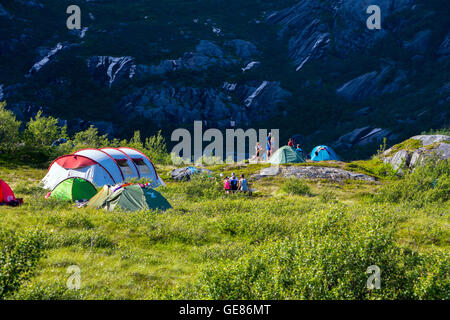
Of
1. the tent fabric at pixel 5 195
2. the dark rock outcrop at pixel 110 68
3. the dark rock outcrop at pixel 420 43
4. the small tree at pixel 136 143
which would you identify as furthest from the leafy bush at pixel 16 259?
the dark rock outcrop at pixel 420 43

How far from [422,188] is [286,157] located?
15156 millimetres

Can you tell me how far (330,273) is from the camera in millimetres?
6867

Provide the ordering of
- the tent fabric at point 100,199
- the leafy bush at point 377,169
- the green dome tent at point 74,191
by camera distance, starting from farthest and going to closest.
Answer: the leafy bush at point 377,169
the green dome tent at point 74,191
the tent fabric at point 100,199

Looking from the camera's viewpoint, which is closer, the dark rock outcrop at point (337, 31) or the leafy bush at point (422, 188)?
the leafy bush at point (422, 188)

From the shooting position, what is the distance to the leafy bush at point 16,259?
22.9 feet

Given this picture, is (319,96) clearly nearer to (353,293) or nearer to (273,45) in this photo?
(273,45)

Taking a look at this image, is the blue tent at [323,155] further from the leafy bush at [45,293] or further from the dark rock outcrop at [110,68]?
the dark rock outcrop at [110,68]

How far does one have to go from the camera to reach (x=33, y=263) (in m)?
7.81

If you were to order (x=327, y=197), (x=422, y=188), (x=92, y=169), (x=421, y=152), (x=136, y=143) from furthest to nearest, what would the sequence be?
(x=136, y=143)
(x=421, y=152)
(x=92, y=169)
(x=327, y=197)
(x=422, y=188)

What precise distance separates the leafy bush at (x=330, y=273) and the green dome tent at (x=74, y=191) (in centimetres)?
1326

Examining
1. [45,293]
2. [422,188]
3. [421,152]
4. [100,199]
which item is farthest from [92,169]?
[421,152]

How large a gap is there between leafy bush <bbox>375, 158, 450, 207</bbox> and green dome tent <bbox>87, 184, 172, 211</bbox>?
13774mm

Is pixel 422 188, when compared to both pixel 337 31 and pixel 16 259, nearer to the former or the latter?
pixel 16 259
